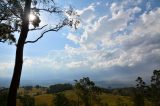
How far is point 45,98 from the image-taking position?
186 metres

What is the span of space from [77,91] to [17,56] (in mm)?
99957

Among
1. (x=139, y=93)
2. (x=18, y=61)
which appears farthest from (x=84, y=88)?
(x=18, y=61)

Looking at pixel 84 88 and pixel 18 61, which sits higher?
pixel 84 88

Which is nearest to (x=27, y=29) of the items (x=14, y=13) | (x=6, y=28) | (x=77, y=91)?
(x=14, y=13)

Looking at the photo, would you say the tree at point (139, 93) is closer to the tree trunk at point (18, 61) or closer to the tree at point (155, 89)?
the tree at point (155, 89)

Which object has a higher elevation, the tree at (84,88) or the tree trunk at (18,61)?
the tree at (84,88)

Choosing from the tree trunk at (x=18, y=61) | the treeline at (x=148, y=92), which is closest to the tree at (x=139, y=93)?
the treeline at (x=148, y=92)

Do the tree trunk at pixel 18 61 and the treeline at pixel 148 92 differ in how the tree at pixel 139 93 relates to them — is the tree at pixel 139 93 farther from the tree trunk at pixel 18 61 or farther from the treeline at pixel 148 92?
the tree trunk at pixel 18 61

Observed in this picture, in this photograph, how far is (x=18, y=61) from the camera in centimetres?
1684

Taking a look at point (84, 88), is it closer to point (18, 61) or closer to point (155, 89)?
point (155, 89)

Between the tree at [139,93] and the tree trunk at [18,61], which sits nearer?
the tree trunk at [18,61]

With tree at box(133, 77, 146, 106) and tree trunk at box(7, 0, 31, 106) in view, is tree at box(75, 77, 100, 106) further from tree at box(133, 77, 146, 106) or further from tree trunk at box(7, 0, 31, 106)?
tree trunk at box(7, 0, 31, 106)

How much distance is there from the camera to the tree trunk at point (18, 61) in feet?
52.7

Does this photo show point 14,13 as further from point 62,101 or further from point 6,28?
point 62,101
